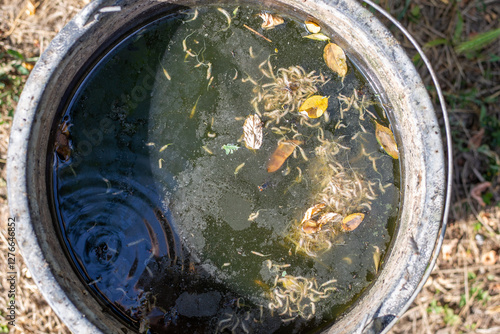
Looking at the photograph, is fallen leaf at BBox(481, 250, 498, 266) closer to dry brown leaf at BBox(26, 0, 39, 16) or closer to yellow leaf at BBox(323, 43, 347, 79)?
yellow leaf at BBox(323, 43, 347, 79)

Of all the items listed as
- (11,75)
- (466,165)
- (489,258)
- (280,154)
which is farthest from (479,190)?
(11,75)

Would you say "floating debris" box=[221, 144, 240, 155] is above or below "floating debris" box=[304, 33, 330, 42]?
below

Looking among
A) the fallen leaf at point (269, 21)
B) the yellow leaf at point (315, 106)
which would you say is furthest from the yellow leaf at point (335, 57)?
the fallen leaf at point (269, 21)

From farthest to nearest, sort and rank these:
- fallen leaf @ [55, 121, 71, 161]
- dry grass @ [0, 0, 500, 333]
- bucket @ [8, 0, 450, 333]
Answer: dry grass @ [0, 0, 500, 333] → fallen leaf @ [55, 121, 71, 161] → bucket @ [8, 0, 450, 333]

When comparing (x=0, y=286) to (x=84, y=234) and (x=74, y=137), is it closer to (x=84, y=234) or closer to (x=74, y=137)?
(x=84, y=234)

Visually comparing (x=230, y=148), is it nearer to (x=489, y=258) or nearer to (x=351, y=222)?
(x=351, y=222)

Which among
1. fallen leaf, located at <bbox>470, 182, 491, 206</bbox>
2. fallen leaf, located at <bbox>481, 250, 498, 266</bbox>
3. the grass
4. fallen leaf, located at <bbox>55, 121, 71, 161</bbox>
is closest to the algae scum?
fallen leaf, located at <bbox>55, 121, 71, 161</bbox>

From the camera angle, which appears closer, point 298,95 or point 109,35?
point 109,35

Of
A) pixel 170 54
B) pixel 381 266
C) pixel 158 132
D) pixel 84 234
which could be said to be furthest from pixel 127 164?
pixel 381 266
